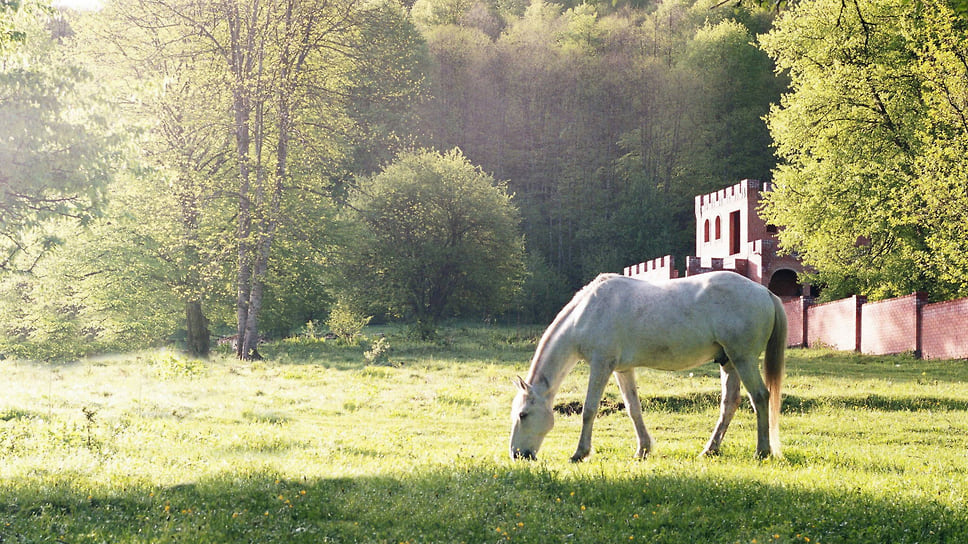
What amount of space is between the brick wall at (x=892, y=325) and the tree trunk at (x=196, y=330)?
2422 cm

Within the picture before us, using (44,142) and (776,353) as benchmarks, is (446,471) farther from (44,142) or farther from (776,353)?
(44,142)

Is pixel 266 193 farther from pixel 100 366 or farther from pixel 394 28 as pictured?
pixel 394 28

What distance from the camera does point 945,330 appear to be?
26062mm

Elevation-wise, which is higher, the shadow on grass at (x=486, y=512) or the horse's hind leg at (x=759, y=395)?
the horse's hind leg at (x=759, y=395)

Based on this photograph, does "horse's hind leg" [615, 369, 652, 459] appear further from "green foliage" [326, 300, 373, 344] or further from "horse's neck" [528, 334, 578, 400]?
"green foliage" [326, 300, 373, 344]

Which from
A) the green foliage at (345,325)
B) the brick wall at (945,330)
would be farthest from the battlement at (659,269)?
the brick wall at (945,330)

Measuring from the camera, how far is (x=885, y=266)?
29.4 m

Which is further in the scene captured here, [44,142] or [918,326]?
[918,326]

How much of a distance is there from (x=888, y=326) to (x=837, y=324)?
3364 mm

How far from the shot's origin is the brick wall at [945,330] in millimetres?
25234

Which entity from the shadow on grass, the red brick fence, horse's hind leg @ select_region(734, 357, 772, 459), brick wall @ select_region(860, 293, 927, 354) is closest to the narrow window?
the red brick fence

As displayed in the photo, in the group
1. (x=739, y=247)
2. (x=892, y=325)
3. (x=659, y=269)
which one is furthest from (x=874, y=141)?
(x=739, y=247)

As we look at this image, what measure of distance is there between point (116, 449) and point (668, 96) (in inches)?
2503

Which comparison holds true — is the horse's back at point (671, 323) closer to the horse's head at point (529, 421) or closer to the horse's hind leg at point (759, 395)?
the horse's hind leg at point (759, 395)
